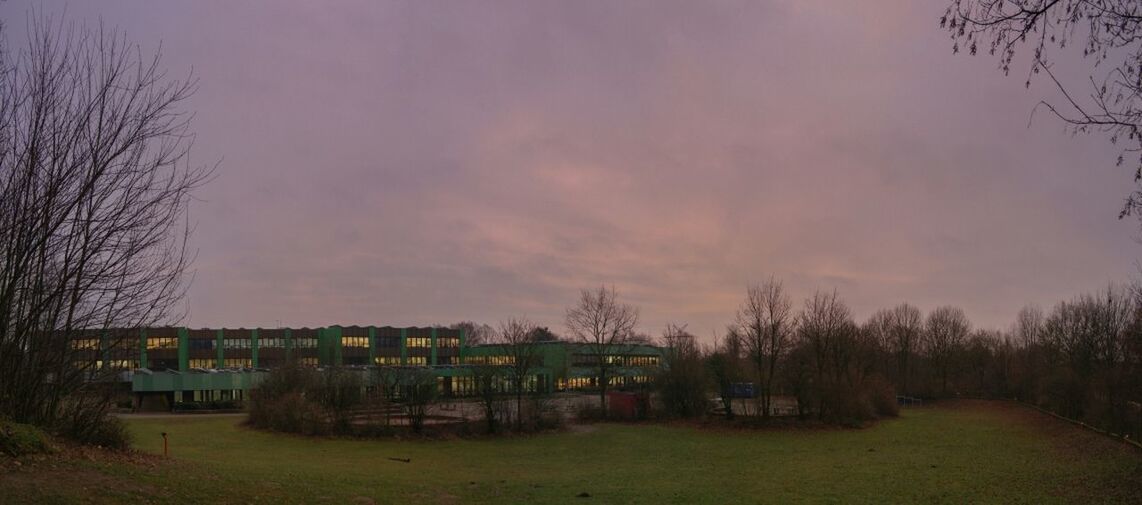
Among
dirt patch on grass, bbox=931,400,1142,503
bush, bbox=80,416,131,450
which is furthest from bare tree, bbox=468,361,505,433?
dirt patch on grass, bbox=931,400,1142,503

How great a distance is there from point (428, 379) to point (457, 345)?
68.5 meters

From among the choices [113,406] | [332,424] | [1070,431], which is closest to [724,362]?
[1070,431]

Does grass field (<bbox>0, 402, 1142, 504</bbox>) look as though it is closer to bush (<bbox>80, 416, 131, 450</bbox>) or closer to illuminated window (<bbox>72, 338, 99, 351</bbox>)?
bush (<bbox>80, 416, 131, 450</bbox>)

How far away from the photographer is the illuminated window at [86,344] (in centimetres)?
1611

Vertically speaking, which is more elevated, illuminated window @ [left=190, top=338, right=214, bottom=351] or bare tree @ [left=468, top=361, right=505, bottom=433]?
illuminated window @ [left=190, top=338, right=214, bottom=351]

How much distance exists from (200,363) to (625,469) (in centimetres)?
8087

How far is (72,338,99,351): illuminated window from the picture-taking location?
52.9 ft

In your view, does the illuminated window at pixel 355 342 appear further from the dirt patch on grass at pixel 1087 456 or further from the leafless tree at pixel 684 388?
the dirt patch on grass at pixel 1087 456

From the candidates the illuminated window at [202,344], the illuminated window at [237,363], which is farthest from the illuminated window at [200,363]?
the illuminated window at [202,344]

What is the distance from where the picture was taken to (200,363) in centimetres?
8906

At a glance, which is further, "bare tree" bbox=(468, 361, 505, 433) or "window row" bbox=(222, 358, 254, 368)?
"window row" bbox=(222, 358, 254, 368)

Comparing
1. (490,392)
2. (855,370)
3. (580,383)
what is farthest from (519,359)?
(580,383)

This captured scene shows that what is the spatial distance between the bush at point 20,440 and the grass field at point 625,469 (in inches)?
22.1

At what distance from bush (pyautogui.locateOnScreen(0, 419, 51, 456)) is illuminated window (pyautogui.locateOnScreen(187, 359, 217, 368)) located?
85448mm
